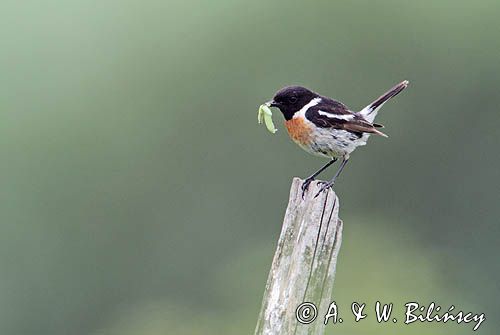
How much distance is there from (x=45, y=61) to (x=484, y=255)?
8.79m

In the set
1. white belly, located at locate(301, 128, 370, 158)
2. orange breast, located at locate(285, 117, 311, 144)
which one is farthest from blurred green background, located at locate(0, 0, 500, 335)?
orange breast, located at locate(285, 117, 311, 144)

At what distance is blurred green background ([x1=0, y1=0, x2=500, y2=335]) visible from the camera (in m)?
15.6

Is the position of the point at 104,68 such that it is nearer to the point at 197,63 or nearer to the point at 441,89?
the point at 197,63

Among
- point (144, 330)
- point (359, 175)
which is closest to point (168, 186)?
point (359, 175)

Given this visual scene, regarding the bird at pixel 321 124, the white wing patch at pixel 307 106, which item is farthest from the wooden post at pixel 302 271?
the white wing patch at pixel 307 106

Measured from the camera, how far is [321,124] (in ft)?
25.7

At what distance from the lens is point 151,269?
17.3 metres

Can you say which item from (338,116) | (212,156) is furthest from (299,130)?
(212,156)

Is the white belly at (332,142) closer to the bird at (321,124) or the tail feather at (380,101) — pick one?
the bird at (321,124)
